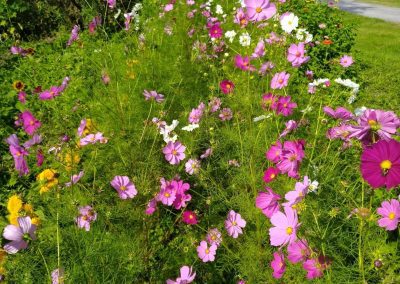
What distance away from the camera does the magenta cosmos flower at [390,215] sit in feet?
3.36

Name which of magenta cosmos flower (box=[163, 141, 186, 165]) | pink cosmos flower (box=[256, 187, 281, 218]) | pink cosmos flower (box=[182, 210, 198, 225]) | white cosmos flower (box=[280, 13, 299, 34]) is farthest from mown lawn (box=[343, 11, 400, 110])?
pink cosmos flower (box=[256, 187, 281, 218])

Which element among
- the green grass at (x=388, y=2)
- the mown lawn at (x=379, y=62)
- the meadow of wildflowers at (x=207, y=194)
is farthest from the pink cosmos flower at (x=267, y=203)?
the green grass at (x=388, y=2)

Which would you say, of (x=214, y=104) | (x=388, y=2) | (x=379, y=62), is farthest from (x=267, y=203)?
(x=388, y=2)

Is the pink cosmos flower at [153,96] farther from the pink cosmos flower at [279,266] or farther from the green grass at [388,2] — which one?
the green grass at [388,2]

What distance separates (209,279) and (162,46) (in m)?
1.97

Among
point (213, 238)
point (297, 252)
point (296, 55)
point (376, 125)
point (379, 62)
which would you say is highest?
point (376, 125)

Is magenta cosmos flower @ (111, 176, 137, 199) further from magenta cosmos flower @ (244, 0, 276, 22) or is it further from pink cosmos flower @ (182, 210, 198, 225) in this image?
magenta cosmos flower @ (244, 0, 276, 22)

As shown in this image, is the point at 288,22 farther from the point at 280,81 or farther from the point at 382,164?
the point at 382,164

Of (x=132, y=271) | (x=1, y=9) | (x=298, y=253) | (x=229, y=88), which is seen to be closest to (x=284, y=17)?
(x=229, y=88)

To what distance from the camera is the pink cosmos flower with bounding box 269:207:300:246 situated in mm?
968

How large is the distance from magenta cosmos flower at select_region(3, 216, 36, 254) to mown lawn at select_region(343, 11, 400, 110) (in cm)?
305

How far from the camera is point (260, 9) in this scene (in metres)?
1.48

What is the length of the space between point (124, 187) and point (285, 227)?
0.77m

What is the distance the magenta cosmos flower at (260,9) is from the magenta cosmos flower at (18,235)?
109 centimetres
